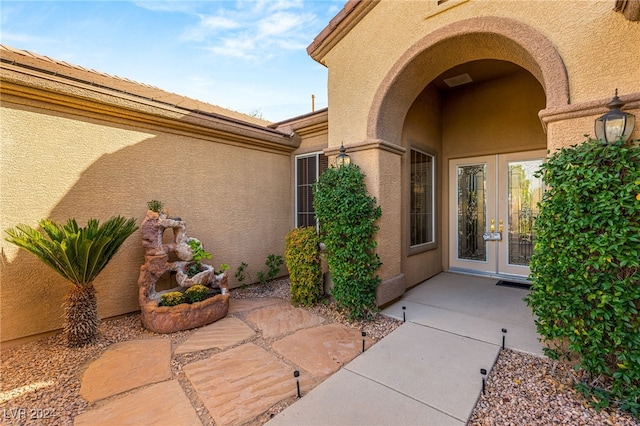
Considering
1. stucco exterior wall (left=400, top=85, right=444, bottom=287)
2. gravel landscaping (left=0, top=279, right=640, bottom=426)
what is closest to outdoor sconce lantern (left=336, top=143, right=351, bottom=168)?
stucco exterior wall (left=400, top=85, right=444, bottom=287)

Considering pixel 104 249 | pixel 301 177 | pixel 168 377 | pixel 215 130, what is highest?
pixel 215 130

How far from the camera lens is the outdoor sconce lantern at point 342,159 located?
469cm

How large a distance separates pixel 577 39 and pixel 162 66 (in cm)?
841

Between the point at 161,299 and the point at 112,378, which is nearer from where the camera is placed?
the point at 112,378

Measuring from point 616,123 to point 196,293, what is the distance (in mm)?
5802

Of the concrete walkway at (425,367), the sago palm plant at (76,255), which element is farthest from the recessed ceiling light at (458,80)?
the sago palm plant at (76,255)

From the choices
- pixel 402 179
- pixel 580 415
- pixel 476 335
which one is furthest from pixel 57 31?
pixel 580 415

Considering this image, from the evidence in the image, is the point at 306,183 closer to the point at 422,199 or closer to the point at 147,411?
the point at 422,199

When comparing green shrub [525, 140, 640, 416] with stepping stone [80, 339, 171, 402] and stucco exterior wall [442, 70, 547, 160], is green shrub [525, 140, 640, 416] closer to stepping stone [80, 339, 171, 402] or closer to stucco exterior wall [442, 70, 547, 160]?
stucco exterior wall [442, 70, 547, 160]

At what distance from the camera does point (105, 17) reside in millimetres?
5137

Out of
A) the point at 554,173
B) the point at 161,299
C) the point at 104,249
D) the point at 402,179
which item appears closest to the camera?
the point at 554,173

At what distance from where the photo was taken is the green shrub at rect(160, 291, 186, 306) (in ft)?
14.1

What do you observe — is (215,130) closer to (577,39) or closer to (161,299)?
(161,299)

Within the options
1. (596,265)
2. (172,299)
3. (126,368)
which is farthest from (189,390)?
(596,265)
